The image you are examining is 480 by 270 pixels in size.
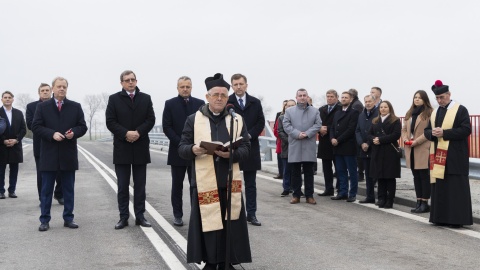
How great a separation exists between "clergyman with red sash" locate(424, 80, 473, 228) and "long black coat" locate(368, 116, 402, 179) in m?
1.68

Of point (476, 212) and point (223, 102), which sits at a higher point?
point (223, 102)

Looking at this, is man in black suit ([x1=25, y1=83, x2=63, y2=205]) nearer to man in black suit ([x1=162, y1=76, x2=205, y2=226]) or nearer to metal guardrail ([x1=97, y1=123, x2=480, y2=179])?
man in black suit ([x1=162, y1=76, x2=205, y2=226])

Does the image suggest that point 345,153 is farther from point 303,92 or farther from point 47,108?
point 47,108

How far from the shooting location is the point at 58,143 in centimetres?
851

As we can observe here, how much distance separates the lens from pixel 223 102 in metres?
5.80

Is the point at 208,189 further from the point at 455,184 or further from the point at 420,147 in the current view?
the point at 420,147

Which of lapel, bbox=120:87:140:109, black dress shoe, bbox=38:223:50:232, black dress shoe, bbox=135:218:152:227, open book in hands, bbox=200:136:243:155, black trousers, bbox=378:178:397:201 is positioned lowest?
black dress shoe, bbox=38:223:50:232

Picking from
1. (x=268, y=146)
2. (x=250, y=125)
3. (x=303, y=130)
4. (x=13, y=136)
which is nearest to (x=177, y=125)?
(x=250, y=125)

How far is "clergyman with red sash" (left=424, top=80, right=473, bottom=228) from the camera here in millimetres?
8273

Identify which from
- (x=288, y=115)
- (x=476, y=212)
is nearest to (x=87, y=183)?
(x=288, y=115)

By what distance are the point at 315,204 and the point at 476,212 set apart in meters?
2.69

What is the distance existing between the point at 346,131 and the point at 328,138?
1.94 ft

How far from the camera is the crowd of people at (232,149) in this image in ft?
18.9

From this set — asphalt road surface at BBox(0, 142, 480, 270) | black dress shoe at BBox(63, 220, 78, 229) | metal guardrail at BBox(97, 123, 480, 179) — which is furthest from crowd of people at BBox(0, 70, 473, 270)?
metal guardrail at BBox(97, 123, 480, 179)
